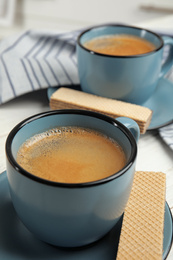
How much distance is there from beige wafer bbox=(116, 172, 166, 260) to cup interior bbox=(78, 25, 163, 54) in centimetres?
41

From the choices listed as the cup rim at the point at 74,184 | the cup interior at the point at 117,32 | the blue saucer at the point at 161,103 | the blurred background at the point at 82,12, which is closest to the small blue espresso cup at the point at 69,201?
the cup rim at the point at 74,184

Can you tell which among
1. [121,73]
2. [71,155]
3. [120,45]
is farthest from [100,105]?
[71,155]

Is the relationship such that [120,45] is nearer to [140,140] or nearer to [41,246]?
[140,140]

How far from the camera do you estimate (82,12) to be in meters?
2.63

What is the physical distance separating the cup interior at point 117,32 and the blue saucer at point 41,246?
1.59 ft

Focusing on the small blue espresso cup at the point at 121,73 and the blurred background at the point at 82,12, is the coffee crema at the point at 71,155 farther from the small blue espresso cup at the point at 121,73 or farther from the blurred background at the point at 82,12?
the blurred background at the point at 82,12

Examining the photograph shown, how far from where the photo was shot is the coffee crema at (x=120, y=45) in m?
0.84

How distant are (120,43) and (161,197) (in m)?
0.46

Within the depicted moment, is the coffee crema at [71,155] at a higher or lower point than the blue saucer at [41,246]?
higher

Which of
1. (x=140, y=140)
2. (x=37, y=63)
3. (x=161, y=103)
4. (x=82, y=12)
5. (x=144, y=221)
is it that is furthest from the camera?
(x=82, y=12)

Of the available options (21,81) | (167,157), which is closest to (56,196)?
(167,157)

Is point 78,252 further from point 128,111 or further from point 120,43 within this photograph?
point 120,43

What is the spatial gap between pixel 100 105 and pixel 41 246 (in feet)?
1.19

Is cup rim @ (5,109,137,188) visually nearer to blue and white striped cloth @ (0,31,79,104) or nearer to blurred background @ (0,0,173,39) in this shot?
blue and white striped cloth @ (0,31,79,104)
